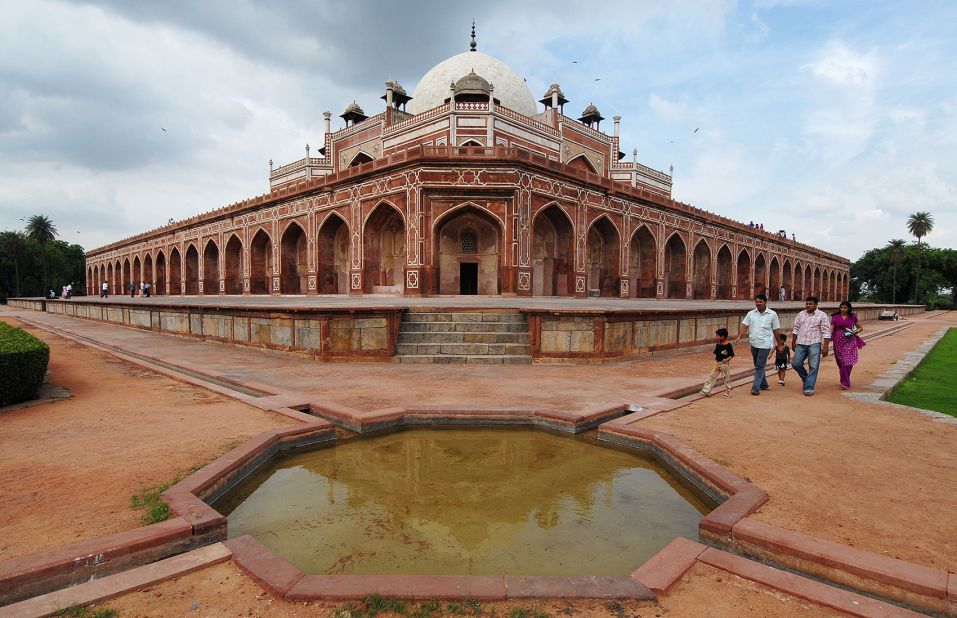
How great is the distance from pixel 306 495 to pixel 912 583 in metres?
3.00

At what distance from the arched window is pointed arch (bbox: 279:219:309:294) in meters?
9.31

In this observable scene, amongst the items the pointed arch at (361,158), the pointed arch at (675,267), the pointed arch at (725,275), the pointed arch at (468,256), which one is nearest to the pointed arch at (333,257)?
the pointed arch at (468,256)

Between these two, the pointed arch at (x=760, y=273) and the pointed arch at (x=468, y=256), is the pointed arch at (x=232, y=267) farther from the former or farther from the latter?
the pointed arch at (x=760, y=273)

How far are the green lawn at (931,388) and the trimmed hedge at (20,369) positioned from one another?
9265 millimetres

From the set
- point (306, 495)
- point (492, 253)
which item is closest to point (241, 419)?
point (306, 495)

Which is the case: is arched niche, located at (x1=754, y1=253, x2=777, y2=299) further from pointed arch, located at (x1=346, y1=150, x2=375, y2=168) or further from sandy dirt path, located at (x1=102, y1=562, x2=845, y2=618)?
sandy dirt path, located at (x1=102, y1=562, x2=845, y2=618)

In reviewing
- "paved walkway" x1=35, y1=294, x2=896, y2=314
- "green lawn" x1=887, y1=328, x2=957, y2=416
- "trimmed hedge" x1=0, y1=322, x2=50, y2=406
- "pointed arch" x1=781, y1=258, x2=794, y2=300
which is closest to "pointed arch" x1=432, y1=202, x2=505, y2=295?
"paved walkway" x1=35, y1=294, x2=896, y2=314

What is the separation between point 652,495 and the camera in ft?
10.1

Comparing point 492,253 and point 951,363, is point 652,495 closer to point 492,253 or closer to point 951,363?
point 951,363

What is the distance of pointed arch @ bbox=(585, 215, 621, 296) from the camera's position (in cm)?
2328

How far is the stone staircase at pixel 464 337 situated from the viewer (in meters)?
7.88

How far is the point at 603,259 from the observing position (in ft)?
77.2

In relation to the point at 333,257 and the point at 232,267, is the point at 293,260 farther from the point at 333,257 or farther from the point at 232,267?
the point at 232,267

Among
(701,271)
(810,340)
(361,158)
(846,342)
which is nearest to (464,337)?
(810,340)
